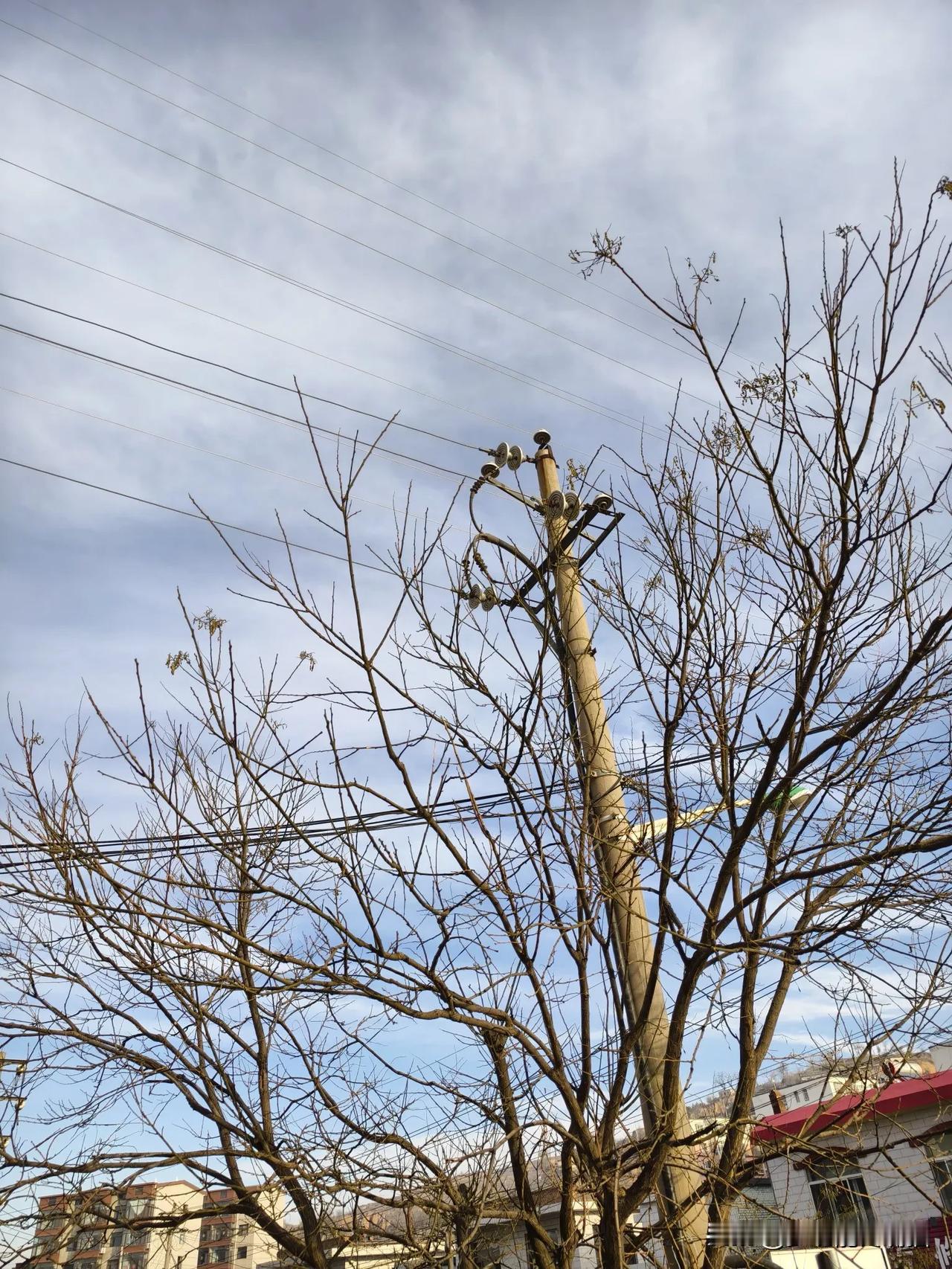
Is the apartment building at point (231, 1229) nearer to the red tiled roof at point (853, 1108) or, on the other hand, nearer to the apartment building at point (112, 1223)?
the apartment building at point (112, 1223)

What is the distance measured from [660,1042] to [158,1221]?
7.81 feet

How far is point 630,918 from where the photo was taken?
355cm

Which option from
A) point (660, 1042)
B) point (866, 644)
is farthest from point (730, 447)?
point (660, 1042)

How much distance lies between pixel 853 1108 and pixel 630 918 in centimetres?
106

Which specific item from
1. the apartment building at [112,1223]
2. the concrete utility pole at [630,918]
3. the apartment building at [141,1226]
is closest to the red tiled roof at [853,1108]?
the concrete utility pole at [630,918]

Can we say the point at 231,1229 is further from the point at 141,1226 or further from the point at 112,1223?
the point at 112,1223

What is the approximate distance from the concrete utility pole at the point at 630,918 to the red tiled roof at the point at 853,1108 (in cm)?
33

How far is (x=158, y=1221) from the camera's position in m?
3.85

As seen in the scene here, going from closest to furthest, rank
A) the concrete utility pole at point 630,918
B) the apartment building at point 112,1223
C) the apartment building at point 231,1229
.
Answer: the concrete utility pole at point 630,918, the apartment building at point 112,1223, the apartment building at point 231,1229

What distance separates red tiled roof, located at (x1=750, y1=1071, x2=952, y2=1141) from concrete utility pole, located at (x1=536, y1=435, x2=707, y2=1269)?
0.33 metres

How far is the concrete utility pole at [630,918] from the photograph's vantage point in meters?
A: 3.18

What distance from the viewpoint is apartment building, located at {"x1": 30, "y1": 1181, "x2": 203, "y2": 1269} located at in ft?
12.0

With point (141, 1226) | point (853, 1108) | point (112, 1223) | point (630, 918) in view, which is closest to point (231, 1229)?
point (141, 1226)

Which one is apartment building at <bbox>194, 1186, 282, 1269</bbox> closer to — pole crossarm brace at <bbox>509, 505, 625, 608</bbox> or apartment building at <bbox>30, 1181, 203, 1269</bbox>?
apartment building at <bbox>30, 1181, 203, 1269</bbox>
